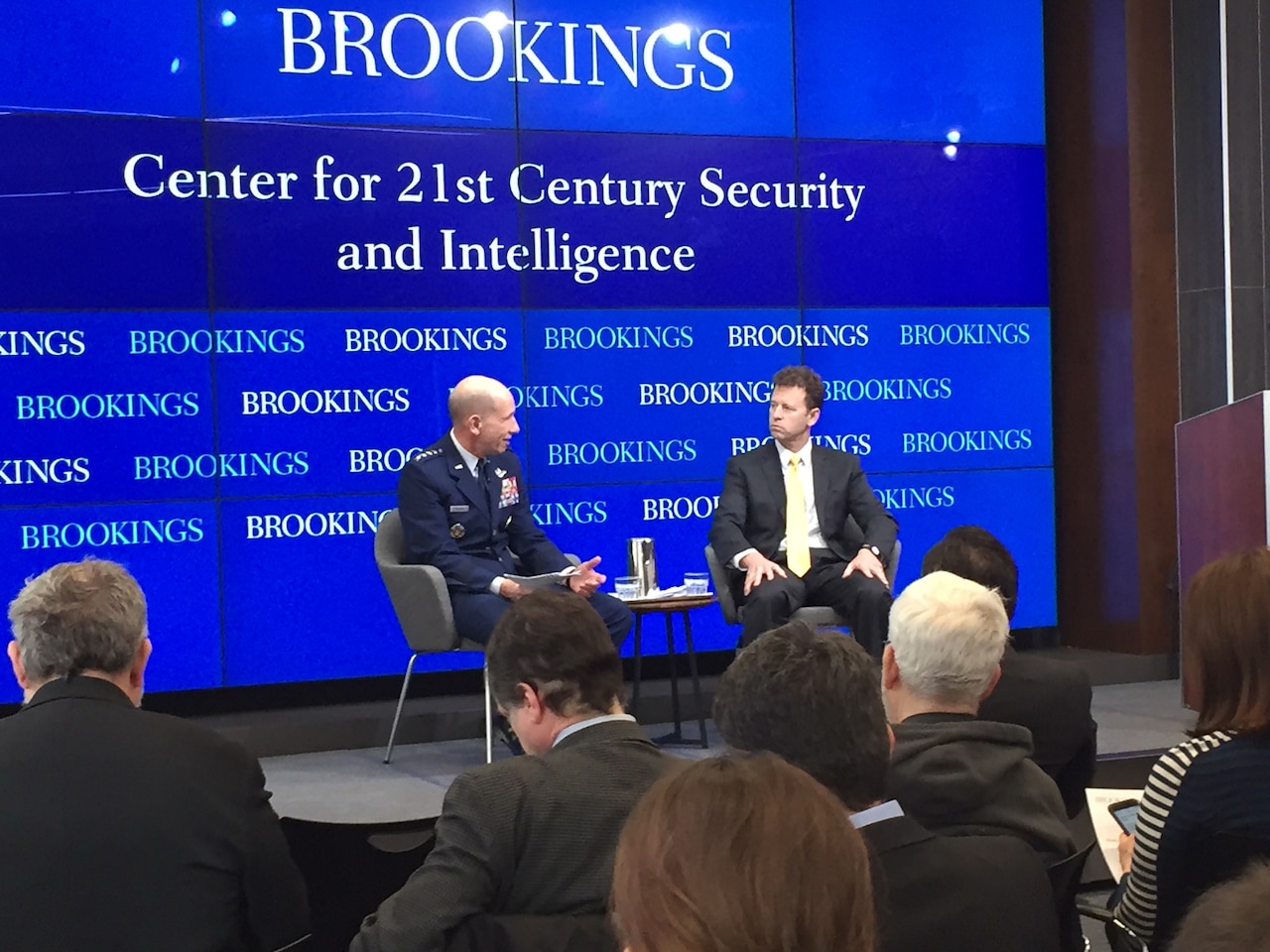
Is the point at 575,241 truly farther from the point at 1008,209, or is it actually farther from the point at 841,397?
the point at 1008,209

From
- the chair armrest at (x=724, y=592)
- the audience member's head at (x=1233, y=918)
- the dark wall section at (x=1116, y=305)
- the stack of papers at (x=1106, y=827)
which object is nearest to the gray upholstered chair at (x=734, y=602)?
the chair armrest at (x=724, y=592)

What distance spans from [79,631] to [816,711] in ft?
3.53

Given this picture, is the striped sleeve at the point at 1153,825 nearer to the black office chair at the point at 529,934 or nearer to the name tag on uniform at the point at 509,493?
the black office chair at the point at 529,934

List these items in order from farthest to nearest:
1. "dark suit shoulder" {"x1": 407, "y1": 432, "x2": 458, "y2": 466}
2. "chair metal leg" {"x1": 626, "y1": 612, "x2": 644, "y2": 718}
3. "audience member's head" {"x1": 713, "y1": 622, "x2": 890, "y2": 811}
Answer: "chair metal leg" {"x1": 626, "y1": 612, "x2": 644, "y2": 718} → "dark suit shoulder" {"x1": 407, "y1": 432, "x2": 458, "y2": 466} → "audience member's head" {"x1": 713, "y1": 622, "x2": 890, "y2": 811}

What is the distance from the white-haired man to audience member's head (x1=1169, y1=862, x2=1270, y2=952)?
1.29m

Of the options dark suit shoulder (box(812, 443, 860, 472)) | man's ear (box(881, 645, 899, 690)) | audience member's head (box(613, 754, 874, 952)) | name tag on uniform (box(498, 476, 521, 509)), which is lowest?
man's ear (box(881, 645, 899, 690))

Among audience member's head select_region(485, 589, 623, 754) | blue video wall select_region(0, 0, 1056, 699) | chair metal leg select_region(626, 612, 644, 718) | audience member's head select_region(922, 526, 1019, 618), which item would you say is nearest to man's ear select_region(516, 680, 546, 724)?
audience member's head select_region(485, 589, 623, 754)

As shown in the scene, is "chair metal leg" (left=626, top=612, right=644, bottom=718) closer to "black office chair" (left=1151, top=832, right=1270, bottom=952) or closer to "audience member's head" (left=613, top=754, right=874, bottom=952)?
"black office chair" (left=1151, top=832, right=1270, bottom=952)

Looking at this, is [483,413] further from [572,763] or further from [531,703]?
[572,763]

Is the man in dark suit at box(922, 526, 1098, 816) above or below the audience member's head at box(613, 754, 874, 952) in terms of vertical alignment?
below

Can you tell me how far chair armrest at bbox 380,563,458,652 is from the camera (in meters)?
5.08

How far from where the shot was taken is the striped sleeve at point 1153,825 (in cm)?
197

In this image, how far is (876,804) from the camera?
1.78 metres

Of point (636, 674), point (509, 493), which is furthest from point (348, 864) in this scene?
point (636, 674)
